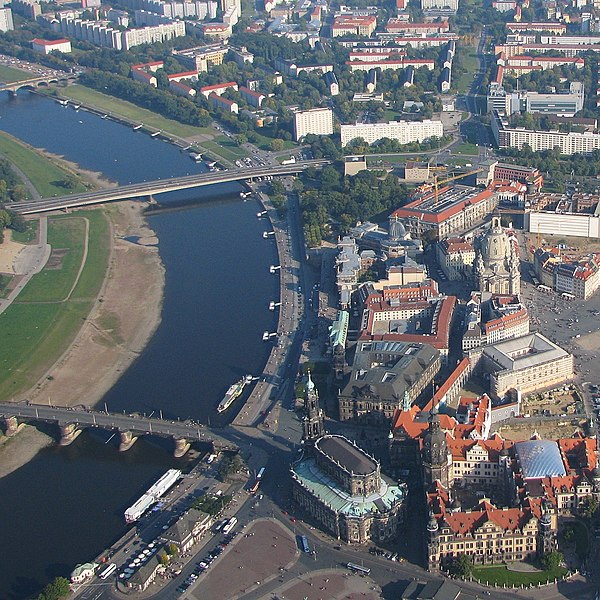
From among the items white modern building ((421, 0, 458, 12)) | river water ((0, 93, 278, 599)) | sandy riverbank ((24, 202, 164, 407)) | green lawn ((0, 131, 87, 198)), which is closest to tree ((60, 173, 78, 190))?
green lawn ((0, 131, 87, 198))

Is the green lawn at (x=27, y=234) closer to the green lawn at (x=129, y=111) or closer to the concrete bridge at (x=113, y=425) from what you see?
the concrete bridge at (x=113, y=425)

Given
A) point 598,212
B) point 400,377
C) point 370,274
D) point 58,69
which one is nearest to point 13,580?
point 400,377

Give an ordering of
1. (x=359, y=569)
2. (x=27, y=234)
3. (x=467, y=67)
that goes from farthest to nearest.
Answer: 1. (x=467, y=67)
2. (x=27, y=234)
3. (x=359, y=569)

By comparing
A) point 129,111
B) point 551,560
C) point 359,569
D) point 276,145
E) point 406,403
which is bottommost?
point 359,569

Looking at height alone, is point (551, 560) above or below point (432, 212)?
below

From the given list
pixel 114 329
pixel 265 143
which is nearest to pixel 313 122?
pixel 265 143

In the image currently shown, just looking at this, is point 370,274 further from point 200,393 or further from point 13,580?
point 13,580

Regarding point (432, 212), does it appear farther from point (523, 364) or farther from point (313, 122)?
point (313, 122)
